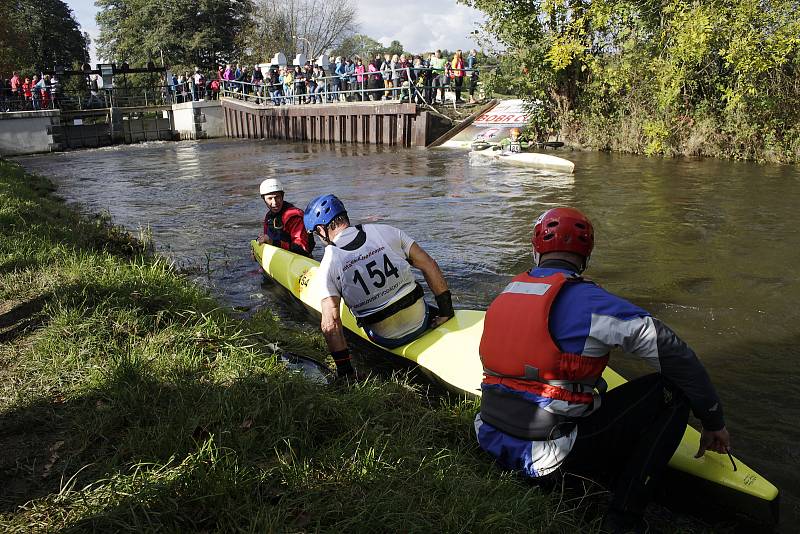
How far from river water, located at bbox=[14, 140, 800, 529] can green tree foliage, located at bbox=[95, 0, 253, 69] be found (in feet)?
112

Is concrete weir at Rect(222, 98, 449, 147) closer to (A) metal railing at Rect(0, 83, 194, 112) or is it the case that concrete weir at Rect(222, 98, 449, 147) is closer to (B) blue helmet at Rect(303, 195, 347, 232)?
(A) metal railing at Rect(0, 83, 194, 112)

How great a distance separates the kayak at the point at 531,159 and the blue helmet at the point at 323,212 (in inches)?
471

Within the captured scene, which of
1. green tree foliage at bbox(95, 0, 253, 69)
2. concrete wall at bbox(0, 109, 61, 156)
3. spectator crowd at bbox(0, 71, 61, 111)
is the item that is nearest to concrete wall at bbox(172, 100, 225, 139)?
spectator crowd at bbox(0, 71, 61, 111)

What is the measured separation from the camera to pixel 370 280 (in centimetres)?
442

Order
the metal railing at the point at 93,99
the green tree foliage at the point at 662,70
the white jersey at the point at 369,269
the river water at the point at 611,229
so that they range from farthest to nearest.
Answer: the metal railing at the point at 93,99, the green tree foliage at the point at 662,70, the river water at the point at 611,229, the white jersey at the point at 369,269

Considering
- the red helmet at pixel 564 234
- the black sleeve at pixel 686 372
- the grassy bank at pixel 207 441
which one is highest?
the red helmet at pixel 564 234

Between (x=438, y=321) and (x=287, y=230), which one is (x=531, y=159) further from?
(x=438, y=321)

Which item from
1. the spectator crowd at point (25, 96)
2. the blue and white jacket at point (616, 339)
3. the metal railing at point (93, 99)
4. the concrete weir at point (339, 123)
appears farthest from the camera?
the metal railing at point (93, 99)

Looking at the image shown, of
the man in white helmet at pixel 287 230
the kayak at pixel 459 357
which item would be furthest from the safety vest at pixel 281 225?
the kayak at pixel 459 357

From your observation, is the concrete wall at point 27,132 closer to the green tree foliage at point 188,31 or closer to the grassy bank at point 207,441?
the green tree foliage at point 188,31

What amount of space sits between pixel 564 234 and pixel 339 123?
24.5 meters

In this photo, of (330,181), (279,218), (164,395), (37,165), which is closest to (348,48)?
(37,165)

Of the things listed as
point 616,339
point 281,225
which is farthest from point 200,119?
point 616,339

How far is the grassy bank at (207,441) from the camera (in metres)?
2.42
